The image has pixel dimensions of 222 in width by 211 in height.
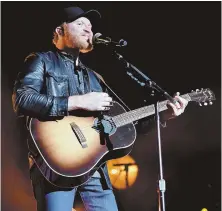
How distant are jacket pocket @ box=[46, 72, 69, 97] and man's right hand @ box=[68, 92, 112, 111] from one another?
0.56ft

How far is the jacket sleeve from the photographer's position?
2.30m

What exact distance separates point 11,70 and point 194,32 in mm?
2233

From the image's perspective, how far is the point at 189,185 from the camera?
5473 mm

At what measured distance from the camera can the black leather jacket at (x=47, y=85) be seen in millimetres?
2316

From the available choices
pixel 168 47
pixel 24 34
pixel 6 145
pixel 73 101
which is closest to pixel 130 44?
pixel 168 47

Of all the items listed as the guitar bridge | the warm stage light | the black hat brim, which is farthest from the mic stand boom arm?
the warm stage light

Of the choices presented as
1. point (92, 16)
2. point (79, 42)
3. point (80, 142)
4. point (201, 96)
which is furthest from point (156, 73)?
point (80, 142)

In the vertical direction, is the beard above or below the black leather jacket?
above

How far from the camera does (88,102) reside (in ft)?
7.88

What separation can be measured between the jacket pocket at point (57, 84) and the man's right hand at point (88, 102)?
6.8 inches

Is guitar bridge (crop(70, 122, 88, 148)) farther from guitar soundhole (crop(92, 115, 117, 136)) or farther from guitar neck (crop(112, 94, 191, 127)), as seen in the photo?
guitar neck (crop(112, 94, 191, 127))

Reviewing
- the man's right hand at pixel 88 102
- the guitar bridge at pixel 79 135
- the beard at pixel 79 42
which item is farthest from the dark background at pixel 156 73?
the guitar bridge at pixel 79 135

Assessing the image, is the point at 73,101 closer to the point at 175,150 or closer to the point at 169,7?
the point at 169,7

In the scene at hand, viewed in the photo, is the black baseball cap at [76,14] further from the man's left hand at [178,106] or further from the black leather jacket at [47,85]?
the man's left hand at [178,106]
